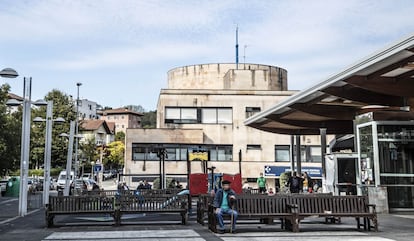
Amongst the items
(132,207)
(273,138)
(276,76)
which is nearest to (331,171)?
(132,207)

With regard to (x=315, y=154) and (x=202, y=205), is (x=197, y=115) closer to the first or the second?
(x=315, y=154)

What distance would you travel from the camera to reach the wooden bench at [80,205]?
14.2 meters

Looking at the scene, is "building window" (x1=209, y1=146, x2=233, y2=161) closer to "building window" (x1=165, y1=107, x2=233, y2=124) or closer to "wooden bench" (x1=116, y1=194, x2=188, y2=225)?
"building window" (x1=165, y1=107, x2=233, y2=124)

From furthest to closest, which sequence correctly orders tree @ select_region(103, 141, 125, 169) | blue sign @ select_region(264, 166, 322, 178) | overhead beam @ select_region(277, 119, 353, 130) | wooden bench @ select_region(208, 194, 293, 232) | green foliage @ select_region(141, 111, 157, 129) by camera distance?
green foliage @ select_region(141, 111, 157, 129) < tree @ select_region(103, 141, 125, 169) < blue sign @ select_region(264, 166, 322, 178) < overhead beam @ select_region(277, 119, 353, 130) < wooden bench @ select_region(208, 194, 293, 232)

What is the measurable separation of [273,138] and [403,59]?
30.9 metres

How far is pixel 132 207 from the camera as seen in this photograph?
14688 millimetres

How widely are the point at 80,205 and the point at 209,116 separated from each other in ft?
99.3

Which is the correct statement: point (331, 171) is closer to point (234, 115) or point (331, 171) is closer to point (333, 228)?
point (333, 228)

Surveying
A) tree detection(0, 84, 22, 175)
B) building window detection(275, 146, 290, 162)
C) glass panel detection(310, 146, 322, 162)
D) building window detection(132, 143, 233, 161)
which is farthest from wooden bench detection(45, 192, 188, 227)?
glass panel detection(310, 146, 322, 162)

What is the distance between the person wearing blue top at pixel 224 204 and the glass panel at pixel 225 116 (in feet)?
104

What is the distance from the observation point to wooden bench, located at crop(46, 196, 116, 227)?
14227 millimetres

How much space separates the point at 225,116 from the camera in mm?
44531

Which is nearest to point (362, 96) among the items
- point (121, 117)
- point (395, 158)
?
point (395, 158)

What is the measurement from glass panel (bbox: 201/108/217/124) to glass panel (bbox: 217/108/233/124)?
361mm
